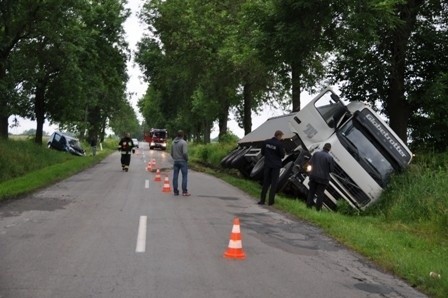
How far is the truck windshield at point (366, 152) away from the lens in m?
14.6

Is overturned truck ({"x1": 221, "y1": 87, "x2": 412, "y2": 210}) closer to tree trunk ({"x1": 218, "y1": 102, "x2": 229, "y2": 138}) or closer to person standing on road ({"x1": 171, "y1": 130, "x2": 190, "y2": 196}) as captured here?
person standing on road ({"x1": 171, "y1": 130, "x2": 190, "y2": 196})

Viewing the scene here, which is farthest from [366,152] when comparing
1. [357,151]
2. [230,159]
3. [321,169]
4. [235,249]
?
[230,159]

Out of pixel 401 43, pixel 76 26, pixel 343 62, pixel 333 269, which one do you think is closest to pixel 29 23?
pixel 76 26

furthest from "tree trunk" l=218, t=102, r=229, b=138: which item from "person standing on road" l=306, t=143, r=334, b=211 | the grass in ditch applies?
"person standing on road" l=306, t=143, r=334, b=211

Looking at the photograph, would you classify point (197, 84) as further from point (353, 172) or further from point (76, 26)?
point (353, 172)

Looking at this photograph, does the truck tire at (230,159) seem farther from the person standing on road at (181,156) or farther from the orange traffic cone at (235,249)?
the orange traffic cone at (235,249)

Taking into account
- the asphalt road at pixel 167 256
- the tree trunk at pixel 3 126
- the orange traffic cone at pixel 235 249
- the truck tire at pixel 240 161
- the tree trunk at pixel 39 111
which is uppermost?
the tree trunk at pixel 39 111

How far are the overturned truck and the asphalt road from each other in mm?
2586

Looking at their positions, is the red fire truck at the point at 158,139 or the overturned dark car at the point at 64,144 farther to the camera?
the red fire truck at the point at 158,139

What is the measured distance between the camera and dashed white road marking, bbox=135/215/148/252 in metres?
8.04

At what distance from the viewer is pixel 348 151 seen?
577 inches

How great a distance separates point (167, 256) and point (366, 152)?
8791mm

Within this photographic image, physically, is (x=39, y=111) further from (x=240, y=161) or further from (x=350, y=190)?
(x=350, y=190)

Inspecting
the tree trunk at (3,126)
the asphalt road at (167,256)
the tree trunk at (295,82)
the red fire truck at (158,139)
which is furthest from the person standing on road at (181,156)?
the red fire truck at (158,139)
